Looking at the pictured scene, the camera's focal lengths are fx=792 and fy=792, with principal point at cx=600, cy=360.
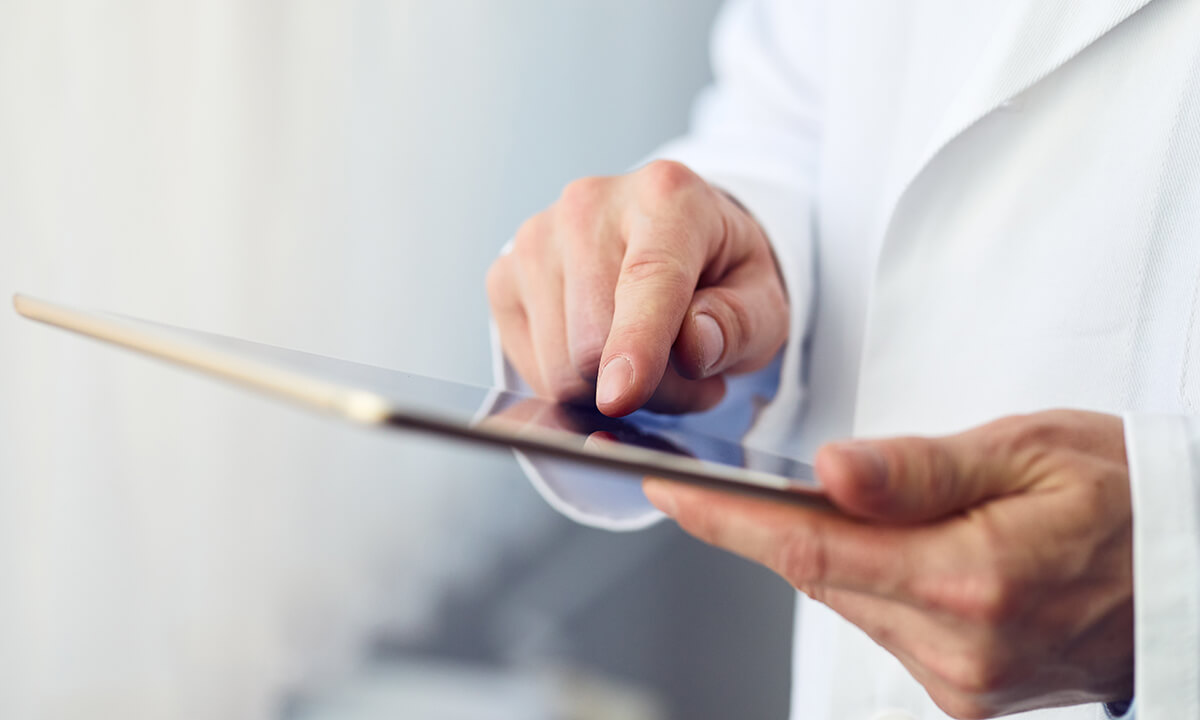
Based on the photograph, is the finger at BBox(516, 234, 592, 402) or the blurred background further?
the blurred background

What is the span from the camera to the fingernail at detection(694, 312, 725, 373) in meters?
0.38

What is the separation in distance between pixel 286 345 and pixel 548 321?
57 centimetres

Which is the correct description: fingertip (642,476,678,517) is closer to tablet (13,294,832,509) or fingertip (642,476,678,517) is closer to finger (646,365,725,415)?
tablet (13,294,832,509)

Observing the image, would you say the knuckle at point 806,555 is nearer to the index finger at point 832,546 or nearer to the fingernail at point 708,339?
the index finger at point 832,546

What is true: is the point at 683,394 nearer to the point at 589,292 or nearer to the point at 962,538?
the point at 589,292

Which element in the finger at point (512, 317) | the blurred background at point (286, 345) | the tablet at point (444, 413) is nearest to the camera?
the tablet at point (444, 413)

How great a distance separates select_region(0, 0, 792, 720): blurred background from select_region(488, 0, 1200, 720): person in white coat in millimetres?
442

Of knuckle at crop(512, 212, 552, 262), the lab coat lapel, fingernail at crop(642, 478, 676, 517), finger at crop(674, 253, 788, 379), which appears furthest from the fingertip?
the lab coat lapel

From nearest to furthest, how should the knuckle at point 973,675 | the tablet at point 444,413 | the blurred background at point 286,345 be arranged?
the tablet at point 444,413 → the knuckle at point 973,675 → the blurred background at point 286,345

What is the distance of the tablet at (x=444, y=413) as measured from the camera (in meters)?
0.17

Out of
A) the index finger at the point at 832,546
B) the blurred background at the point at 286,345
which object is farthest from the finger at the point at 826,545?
the blurred background at the point at 286,345

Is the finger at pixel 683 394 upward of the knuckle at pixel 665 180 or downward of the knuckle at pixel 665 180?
downward

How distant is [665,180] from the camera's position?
16.8 inches

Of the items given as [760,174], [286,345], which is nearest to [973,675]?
[760,174]
